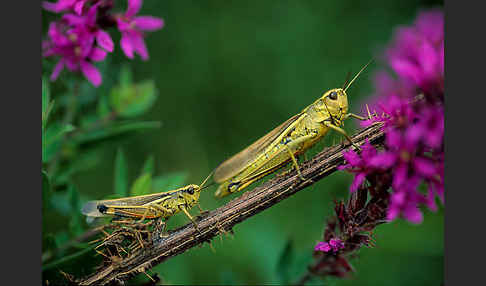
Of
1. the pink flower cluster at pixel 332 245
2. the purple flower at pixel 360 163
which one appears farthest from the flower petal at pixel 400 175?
the pink flower cluster at pixel 332 245

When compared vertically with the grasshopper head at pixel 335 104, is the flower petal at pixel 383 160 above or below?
below

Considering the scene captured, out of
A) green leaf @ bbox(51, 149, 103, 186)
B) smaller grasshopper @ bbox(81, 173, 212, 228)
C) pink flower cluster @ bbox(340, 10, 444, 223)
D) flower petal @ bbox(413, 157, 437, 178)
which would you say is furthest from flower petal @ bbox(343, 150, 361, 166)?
green leaf @ bbox(51, 149, 103, 186)

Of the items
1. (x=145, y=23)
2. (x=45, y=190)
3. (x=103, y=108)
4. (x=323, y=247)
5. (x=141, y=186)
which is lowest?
(x=323, y=247)

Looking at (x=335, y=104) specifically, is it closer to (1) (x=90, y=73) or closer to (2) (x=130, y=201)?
(2) (x=130, y=201)

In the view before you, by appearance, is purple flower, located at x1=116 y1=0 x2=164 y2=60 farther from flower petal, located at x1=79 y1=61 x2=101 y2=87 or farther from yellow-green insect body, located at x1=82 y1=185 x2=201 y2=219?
yellow-green insect body, located at x1=82 y1=185 x2=201 y2=219

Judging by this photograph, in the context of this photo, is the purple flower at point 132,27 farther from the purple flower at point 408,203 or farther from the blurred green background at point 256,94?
the purple flower at point 408,203

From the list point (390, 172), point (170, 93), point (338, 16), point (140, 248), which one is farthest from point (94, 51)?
point (338, 16)

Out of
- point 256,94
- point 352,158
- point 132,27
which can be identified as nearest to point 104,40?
point 132,27
